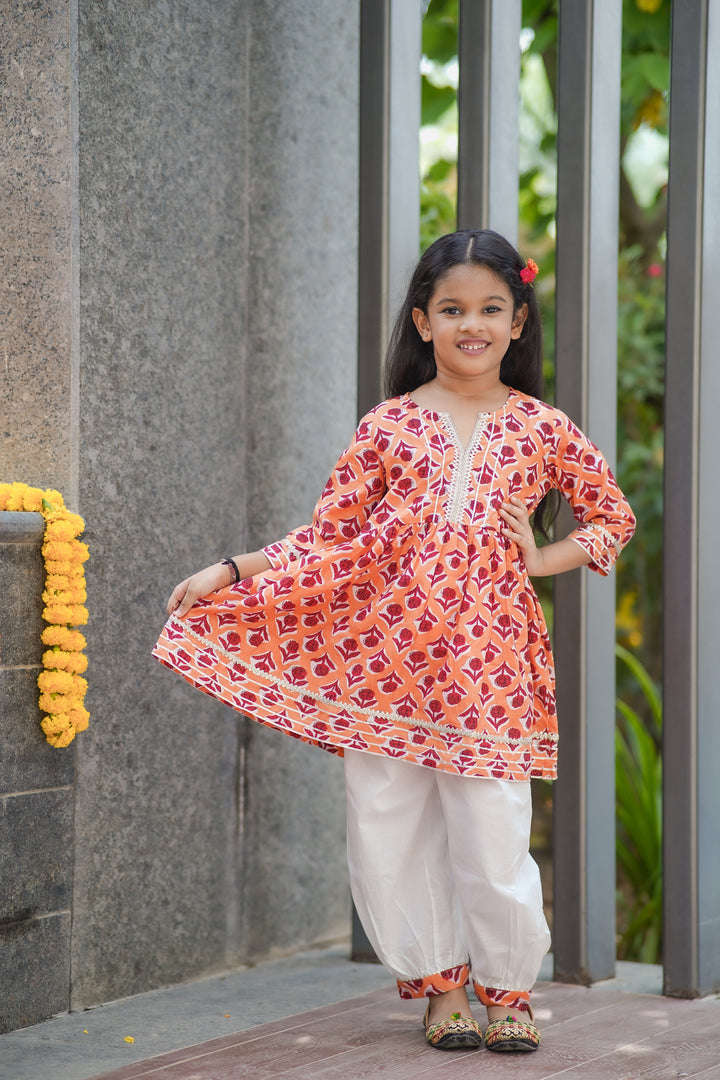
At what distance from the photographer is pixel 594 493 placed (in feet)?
8.84

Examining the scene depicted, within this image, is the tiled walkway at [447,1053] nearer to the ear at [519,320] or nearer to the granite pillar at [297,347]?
the granite pillar at [297,347]

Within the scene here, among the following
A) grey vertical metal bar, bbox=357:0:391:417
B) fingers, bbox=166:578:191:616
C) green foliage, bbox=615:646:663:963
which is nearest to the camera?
fingers, bbox=166:578:191:616

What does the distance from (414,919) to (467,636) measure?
650 millimetres

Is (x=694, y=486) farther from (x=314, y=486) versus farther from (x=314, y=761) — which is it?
(x=314, y=761)

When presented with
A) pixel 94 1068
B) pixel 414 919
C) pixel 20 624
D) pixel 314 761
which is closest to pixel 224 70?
pixel 20 624

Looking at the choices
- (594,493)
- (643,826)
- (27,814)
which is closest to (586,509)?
(594,493)

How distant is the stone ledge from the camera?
8.65 feet

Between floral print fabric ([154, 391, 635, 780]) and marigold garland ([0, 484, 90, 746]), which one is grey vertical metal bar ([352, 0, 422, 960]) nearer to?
floral print fabric ([154, 391, 635, 780])

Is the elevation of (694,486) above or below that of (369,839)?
above

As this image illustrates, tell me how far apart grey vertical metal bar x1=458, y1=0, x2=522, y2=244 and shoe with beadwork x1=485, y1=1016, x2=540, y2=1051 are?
6.33ft

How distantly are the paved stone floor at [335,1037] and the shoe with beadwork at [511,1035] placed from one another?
0.08 feet

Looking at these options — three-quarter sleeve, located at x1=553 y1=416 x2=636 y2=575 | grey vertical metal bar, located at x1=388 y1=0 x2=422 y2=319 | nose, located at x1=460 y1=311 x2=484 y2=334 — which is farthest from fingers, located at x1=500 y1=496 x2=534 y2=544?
grey vertical metal bar, located at x1=388 y1=0 x2=422 y2=319

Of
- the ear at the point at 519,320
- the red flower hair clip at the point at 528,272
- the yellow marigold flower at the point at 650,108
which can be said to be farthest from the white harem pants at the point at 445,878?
the yellow marigold flower at the point at 650,108

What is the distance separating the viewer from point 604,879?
10.4 ft
